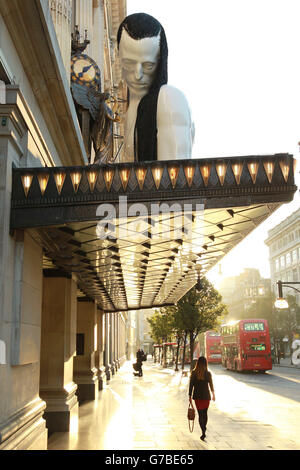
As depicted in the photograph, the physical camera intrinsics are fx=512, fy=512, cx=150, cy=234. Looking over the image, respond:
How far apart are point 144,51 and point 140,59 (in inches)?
8.0

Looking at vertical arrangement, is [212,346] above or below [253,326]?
below

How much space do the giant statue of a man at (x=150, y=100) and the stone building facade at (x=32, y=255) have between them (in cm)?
164

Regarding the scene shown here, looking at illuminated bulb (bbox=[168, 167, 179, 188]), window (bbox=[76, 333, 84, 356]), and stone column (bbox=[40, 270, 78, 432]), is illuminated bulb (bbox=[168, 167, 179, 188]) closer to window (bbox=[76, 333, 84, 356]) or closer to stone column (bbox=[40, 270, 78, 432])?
stone column (bbox=[40, 270, 78, 432])

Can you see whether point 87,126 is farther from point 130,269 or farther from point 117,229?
point 117,229

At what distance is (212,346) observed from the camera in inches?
2234

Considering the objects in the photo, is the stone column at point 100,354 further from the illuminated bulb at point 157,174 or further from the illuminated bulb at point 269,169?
the illuminated bulb at point 269,169

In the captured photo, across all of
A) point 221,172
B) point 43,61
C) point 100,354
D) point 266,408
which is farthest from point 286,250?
point 221,172

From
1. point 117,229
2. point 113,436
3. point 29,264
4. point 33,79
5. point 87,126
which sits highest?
point 87,126

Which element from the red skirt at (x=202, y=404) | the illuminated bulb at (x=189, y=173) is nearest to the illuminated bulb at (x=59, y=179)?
the illuminated bulb at (x=189, y=173)

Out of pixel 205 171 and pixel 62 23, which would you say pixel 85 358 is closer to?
pixel 62 23

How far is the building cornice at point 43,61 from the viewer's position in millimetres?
8133

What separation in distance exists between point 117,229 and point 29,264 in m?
1.57
